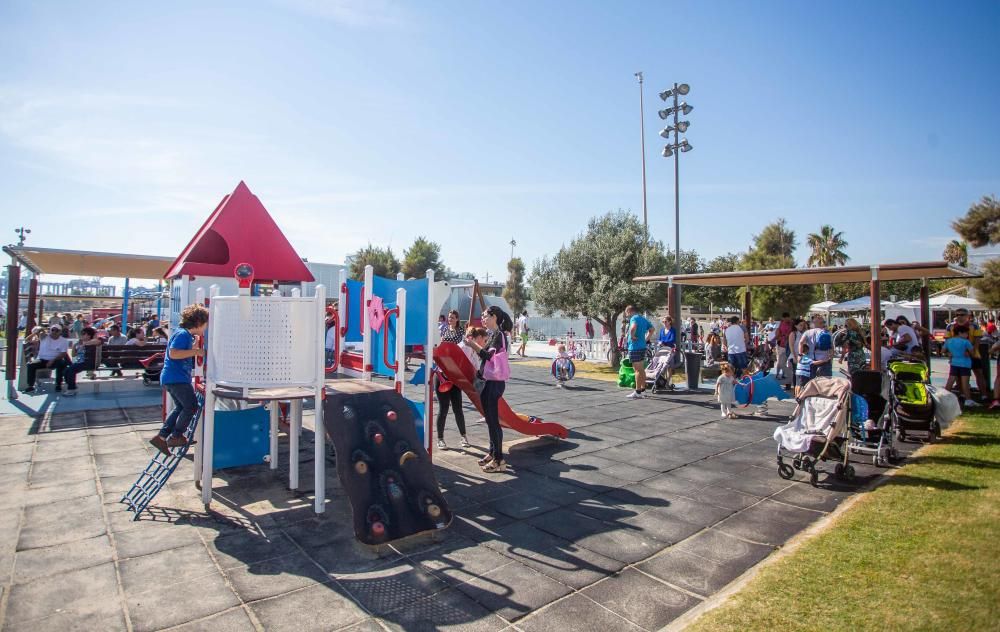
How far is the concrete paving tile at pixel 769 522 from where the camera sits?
4.78 meters

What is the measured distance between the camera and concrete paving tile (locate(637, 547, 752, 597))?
3.89 m

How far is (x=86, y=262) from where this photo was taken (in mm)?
16688

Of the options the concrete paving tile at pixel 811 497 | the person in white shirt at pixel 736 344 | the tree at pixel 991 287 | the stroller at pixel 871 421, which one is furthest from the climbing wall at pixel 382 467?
the tree at pixel 991 287

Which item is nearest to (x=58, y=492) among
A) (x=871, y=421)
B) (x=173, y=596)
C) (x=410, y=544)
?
(x=173, y=596)

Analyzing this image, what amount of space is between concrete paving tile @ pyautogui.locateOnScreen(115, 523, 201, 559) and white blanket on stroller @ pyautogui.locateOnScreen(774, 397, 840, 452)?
6247 millimetres

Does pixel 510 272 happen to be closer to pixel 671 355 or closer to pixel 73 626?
pixel 671 355

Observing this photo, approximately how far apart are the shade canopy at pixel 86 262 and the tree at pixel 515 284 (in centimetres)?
4163

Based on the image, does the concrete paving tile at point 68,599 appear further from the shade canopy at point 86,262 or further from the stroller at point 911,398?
the shade canopy at point 86,262

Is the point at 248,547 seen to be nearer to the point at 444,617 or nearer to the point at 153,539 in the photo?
the point at 153,539

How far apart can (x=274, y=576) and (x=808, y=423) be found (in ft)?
19.6

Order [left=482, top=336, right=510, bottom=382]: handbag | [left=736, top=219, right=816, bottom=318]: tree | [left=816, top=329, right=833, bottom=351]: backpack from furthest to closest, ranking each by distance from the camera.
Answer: [left=736, top=219, right=816, bottom=318]: tree, [left=816, top=329, right=833, bottom=351]: backpack, [left=482, top=336, right=510, bottom=382]: handbag

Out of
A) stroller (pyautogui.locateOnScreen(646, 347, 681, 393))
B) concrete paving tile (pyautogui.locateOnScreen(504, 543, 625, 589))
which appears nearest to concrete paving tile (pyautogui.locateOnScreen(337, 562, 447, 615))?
concrete paving tile (pyautogui.locateOnScreen(504, 543, 625, 589))

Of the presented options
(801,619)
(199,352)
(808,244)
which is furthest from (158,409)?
(808,244)

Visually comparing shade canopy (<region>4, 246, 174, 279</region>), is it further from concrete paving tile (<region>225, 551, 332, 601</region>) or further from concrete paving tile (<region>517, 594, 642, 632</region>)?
concrete paving tile (<region>517, 594, 642, 632</region>)
